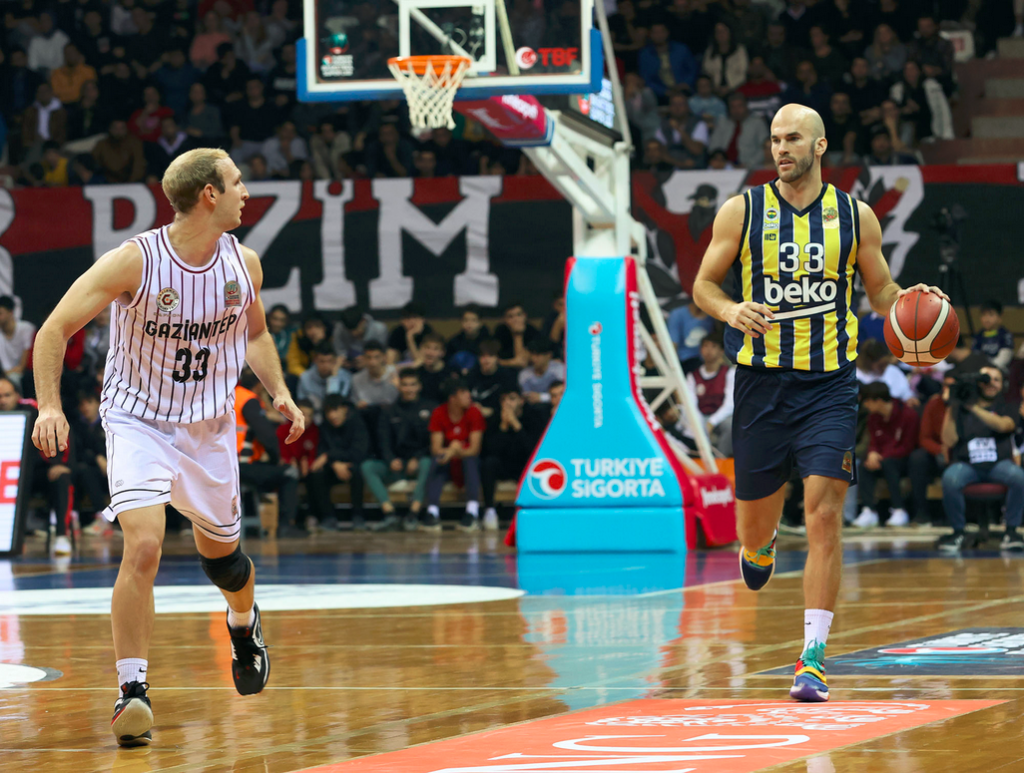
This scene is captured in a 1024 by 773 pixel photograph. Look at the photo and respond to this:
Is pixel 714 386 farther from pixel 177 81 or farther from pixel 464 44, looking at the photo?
pixel 177 81

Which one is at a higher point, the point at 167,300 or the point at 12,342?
the point at 167,300

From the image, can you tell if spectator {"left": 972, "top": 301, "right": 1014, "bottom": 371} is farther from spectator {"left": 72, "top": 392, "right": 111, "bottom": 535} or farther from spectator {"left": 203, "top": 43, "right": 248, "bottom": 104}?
spectator {"left": 203, "top": 43, "right": 248, "bottom": 104}

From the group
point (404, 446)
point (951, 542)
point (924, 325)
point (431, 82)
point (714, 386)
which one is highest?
point (431, 82)

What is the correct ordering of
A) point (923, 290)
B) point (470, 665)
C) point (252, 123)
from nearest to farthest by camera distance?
point (923, 290) → point (470, 665) → point (252, 123)

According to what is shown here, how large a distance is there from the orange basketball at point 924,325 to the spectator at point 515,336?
11206 mm

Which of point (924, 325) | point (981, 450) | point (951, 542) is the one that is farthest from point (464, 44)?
point (924, 325)

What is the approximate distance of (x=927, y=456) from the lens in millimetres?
15430

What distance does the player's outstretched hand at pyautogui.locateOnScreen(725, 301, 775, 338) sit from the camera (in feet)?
19.2

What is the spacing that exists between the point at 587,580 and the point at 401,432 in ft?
21.2

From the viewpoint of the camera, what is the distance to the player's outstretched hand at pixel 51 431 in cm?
509

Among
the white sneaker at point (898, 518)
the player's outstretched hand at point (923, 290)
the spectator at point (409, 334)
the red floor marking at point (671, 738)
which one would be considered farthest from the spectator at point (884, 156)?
the red floor marking at point (671, 738)

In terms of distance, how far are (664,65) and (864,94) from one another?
2850mm

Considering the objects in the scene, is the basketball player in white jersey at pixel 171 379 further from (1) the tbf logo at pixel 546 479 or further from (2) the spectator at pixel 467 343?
(2) the spectator at pixel 467 343

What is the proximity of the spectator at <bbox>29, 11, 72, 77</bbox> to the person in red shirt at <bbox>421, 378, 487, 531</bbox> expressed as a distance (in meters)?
9.02
